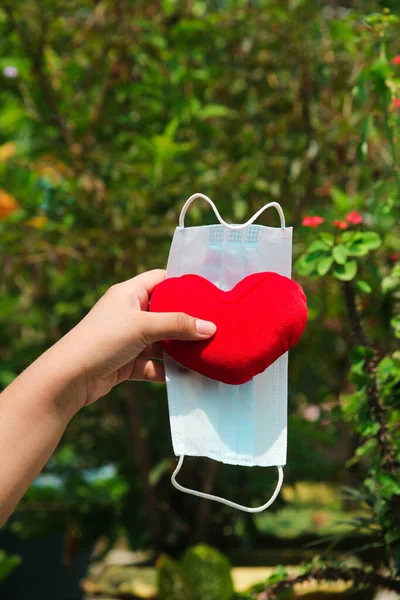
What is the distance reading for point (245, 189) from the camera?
8.25 feet

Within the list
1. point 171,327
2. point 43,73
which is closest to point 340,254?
point 171,327

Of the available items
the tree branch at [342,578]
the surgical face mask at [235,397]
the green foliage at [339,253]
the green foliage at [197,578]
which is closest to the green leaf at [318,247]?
the green foliage at [339,253]

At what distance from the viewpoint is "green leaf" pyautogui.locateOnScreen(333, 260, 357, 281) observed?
1.33 m

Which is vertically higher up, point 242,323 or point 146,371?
point 242,323

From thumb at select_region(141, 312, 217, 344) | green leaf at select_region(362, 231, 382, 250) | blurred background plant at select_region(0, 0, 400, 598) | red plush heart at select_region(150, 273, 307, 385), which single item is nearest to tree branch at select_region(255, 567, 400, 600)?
red plush heart at select_region(150, 273, 307, 385)

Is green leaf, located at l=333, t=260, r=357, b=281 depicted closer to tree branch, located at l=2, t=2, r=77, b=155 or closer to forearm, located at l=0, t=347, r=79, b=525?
forearm, located at l=0, t=347, r=79, b=525

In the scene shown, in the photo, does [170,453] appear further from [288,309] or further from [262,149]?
[288,309]

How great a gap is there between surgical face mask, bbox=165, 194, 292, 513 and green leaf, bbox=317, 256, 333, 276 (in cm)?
12

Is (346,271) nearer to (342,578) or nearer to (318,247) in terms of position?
(318,247)

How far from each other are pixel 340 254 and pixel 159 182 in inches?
43.6

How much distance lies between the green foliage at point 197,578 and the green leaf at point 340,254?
1.36 m

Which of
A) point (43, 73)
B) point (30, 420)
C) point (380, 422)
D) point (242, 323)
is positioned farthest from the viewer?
point (43, 73)

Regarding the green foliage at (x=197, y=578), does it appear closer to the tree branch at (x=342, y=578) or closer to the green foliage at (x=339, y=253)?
the tree branch at (x=342, y=578)

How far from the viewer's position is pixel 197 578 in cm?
224
